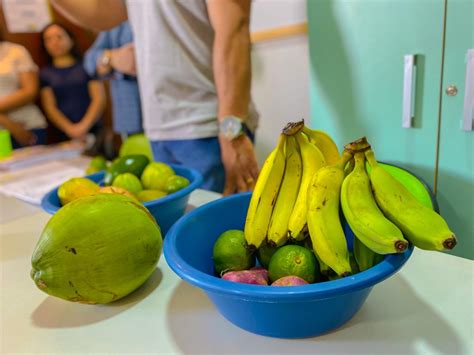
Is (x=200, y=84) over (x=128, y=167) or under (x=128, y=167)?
over

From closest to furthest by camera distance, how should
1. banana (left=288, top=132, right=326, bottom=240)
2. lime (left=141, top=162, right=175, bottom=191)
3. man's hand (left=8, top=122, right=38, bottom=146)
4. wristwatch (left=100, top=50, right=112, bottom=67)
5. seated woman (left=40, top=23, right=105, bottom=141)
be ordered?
banana (left=288, top=132, right=326, bottom=240) → lime (left=141, top=162, right=175, bottom=191) → wristwatch (left=100, top=50, right=112, bottom=67) → man's hand (left=8, top=122, right=38, bottom=146) → seated woman (left=40, top=23, right=105, bottom=141)

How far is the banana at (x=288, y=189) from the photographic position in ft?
1.84

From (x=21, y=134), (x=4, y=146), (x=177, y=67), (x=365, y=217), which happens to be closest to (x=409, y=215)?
(x=365, y=217)

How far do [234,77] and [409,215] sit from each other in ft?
2.20

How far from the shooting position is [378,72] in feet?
3.53

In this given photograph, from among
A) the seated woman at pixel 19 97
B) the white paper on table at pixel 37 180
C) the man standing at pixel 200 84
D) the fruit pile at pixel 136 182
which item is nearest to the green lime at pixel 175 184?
the fruit pile at pixel 136 182

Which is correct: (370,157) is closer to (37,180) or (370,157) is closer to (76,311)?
(76,311)

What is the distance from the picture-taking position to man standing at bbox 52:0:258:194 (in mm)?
1028

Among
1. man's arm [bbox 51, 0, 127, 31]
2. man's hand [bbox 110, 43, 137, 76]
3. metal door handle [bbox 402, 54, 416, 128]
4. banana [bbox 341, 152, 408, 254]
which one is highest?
man's arm [bbox 51, 0, 127, 31]

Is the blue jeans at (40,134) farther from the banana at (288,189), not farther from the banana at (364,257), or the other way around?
the banana at (364,257)

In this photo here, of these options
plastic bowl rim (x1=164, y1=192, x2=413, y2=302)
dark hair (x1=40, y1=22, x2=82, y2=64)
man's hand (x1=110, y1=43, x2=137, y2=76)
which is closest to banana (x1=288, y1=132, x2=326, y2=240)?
plastic bowl rim (x1=164, y1=192, x2=413, y2=302)

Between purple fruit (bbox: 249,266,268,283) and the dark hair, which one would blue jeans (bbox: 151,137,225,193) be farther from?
the dark hair

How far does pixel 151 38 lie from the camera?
111 cm

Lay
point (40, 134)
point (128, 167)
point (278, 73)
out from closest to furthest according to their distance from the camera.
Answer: point (128, 167)
point (278, 73)
point (40, 134)
